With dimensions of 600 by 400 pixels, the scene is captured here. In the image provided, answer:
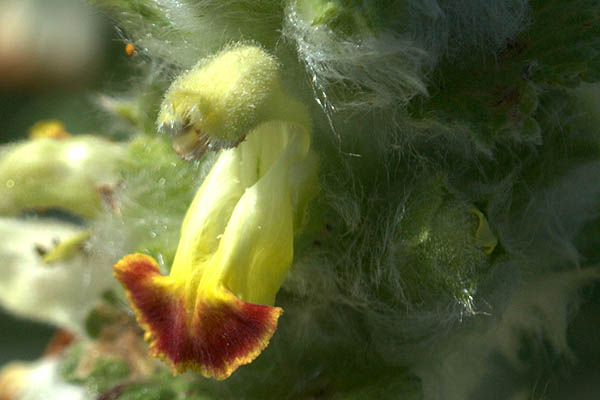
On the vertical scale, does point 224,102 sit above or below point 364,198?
above

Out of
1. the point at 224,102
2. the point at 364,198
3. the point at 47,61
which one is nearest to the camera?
the point at 224,102

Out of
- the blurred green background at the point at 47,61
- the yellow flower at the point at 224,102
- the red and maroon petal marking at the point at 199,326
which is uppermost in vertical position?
the yellow flower at the point at 224,102

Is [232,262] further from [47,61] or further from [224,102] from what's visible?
[47,61]

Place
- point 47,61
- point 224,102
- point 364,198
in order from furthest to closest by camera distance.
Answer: point 47,61 < point 364,198 < point 224,102

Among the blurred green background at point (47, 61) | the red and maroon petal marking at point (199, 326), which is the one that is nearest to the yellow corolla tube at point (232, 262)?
the red and maroon petal marking at point (199, 326)

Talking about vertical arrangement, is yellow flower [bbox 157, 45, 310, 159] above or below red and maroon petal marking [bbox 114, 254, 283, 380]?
above

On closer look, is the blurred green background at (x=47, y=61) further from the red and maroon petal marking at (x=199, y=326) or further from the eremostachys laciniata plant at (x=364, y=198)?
the red and maroon petal marking at (x=199, y=326)

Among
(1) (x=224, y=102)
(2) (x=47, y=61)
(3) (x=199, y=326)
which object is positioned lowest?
(2) (x=47, y=61)

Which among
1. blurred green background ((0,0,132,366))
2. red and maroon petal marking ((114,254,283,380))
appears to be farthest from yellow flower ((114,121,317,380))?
blurred green background ((0,0,132,366))

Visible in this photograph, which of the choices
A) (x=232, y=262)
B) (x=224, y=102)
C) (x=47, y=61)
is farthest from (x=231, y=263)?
(x=47, y=61)

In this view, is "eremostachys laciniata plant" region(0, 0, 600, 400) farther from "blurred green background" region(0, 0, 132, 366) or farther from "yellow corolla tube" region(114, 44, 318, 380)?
"blurred green background" region(0, 0, 132, 366)
